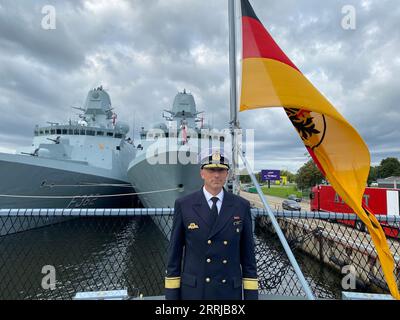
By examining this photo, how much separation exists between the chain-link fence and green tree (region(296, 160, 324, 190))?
27.8 metres

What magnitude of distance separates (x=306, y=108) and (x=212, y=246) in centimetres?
166

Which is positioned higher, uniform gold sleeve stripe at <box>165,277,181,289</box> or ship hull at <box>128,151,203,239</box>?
ship hull at <box>128,151,203,239</box>

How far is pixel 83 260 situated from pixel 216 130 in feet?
29.0

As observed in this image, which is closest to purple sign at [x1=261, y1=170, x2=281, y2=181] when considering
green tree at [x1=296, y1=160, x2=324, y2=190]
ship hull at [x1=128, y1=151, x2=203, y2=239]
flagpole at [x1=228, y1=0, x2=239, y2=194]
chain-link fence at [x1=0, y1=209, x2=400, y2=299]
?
green tree at [x1=296, y1=160, x2=324, y2=190]

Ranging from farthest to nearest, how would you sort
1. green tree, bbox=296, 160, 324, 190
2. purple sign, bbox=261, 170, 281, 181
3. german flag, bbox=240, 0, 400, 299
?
green tree, bbox=296, 160, 324, 190
purple sign, bbox=261, 170, 281, 181
german flag, bbox=240, 0, 400, 299

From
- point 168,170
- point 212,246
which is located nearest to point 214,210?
point 212,246

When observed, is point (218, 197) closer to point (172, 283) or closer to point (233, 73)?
point (172, 283)

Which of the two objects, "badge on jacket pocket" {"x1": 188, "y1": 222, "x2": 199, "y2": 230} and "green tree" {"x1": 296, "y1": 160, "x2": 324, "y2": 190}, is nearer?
"badge on jacket pocket" {"x1": 188, "y1": 222, "x2": 199, "y2": 230}

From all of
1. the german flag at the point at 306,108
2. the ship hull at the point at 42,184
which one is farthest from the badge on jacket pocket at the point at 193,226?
the ship hull at the point at 42,184

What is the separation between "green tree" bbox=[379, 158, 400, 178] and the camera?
1889 inches

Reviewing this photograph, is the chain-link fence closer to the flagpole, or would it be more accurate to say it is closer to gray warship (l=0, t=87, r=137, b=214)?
gray warship (l=0, t=87, r=137, b=214)
